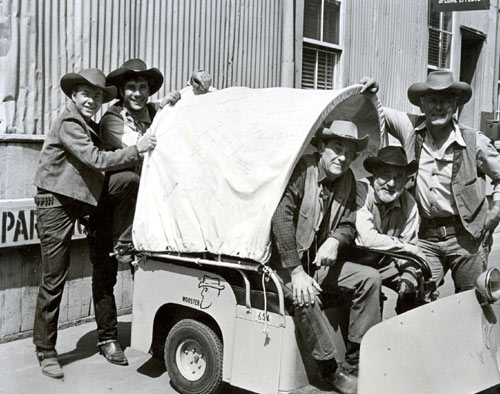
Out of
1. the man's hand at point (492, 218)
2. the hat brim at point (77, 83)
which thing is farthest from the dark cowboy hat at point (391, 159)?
the hat brim at point (77, 83)

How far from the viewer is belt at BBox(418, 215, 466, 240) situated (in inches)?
191

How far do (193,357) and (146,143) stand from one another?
1527 mm

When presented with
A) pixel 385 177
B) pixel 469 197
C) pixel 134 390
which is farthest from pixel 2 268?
pixel 469 197

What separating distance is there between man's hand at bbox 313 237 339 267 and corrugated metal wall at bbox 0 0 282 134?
288 cm

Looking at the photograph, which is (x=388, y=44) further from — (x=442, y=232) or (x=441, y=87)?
(x=442, y=232)

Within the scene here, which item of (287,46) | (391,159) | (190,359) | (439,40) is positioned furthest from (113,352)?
(439,40)

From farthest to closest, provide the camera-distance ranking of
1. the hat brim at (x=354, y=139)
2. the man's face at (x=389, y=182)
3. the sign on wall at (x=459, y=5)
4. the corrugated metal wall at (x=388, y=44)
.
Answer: the sign on wall at (x=459, y=5) → the corrugated metal wall at (x=388, y=44) → the man's face at (x=389, y=182) → the hat brim at (x=354, y=139)

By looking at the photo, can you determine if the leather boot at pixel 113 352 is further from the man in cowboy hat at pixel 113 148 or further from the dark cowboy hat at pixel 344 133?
the dark cowboy hat at pixel 344 133

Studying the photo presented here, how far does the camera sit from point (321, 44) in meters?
9.10

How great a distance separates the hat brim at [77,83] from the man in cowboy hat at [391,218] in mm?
1932

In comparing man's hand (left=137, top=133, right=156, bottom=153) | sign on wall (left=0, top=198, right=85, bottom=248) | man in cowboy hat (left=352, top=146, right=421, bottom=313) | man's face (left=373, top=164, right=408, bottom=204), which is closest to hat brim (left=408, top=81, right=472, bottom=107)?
man in cowboy hat (left=352, top=146, right=421, bottom=313)

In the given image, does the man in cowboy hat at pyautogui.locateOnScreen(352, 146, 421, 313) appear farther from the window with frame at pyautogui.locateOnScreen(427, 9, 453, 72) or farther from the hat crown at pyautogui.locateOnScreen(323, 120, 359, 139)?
the window with frame at pyautogui.locateOnScreen(427, 9, 453, 72)

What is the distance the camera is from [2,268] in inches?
211

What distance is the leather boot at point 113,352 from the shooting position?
5012mm
